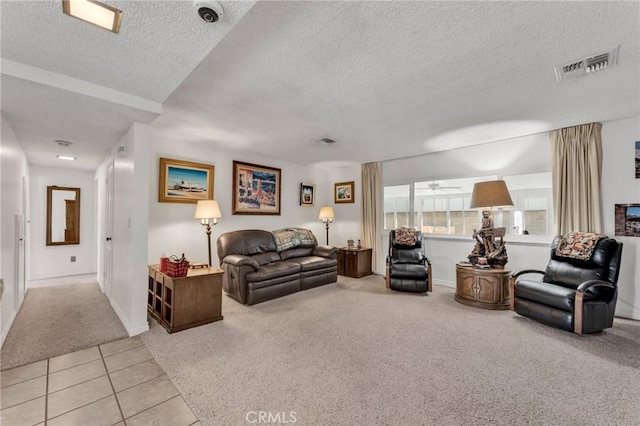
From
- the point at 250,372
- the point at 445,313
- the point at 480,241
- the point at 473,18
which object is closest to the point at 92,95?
the point at 250,372

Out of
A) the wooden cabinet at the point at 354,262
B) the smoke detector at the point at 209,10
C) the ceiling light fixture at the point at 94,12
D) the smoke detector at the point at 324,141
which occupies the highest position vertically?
the smoke detector at the point at 324,141

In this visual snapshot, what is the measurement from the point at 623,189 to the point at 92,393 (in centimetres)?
578

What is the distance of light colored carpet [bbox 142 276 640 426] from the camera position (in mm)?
1708

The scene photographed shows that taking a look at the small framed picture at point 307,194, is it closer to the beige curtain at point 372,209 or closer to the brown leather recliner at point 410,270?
the beige curtain at point 372,209

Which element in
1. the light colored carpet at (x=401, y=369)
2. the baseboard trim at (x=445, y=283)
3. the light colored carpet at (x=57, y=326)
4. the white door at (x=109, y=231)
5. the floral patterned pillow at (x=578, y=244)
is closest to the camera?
the light colored carpet at (x=401, y=369)

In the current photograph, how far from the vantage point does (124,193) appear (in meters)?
3.05

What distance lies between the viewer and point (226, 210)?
4902 millimetres

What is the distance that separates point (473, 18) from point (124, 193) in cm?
359

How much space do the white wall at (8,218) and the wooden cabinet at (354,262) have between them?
4692 mm

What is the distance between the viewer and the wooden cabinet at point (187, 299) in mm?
2873

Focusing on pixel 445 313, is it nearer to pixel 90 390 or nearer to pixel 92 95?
pixel 90 390

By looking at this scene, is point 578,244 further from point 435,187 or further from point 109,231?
point 109,231

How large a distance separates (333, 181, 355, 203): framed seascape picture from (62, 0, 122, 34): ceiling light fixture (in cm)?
521

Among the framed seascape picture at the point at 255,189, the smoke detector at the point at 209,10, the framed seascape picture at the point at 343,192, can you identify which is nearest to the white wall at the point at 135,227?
the smoke detector at the point at 209,10
